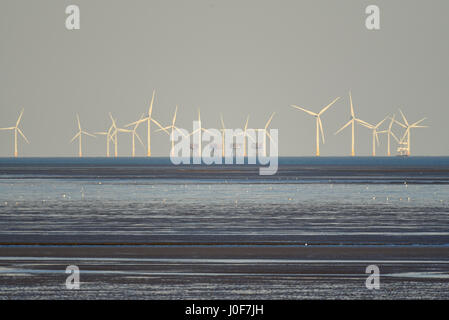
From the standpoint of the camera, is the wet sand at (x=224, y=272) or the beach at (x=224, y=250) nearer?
the wet sand at (x=224, y=272)

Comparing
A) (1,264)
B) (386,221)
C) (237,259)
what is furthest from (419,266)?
(386,221)

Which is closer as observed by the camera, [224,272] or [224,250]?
[224,272]

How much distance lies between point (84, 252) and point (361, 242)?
9.78 meters

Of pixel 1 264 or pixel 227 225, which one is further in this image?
pixel 227 225

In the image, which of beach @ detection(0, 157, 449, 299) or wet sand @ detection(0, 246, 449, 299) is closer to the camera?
wet sand @ detection(0, 246, 449, 299)

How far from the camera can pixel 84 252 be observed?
2816cm

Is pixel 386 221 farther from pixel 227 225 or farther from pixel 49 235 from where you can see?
pixel 49 235

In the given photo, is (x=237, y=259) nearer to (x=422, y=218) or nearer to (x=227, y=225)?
(x=227, y=225)

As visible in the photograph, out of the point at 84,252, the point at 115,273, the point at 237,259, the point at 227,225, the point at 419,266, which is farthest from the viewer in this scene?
the point at 227,225

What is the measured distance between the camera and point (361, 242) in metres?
31.5
